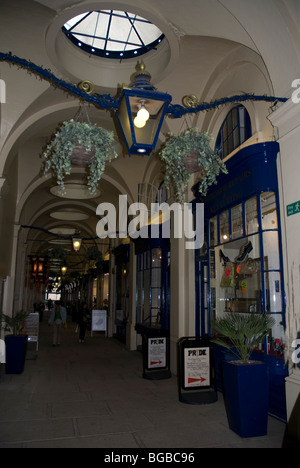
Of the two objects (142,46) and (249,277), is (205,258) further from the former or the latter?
(142,46)

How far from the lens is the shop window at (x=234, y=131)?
645 cm

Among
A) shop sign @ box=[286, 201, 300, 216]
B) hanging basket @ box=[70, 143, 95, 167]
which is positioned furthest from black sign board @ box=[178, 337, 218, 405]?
hanging basket @ box=[70, 143, 95, 167]

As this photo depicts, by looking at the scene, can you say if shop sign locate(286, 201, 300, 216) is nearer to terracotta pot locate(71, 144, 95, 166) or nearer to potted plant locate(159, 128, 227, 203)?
potted plant locate(159, 128, 227, 203)

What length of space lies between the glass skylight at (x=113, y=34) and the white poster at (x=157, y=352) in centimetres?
610

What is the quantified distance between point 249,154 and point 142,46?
353 centimetres

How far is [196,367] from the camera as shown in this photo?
576 cm

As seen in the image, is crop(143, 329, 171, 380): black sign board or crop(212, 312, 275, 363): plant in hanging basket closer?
crop(212, 312, 275, 363): plant in hanging basket

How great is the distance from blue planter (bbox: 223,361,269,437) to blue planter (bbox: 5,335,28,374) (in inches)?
210

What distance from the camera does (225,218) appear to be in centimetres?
702

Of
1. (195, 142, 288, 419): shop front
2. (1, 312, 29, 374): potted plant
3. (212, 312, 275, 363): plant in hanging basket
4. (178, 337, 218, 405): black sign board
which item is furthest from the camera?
(1, 312, 29, 374): potted plant

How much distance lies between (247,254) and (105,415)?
3.66m

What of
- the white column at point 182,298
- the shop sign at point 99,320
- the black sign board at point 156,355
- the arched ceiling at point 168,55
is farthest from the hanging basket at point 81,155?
the shop sign at point 99,320

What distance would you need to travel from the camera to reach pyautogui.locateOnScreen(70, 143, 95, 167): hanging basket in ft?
15.4

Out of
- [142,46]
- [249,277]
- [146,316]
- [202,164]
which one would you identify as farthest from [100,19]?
[146,316]
